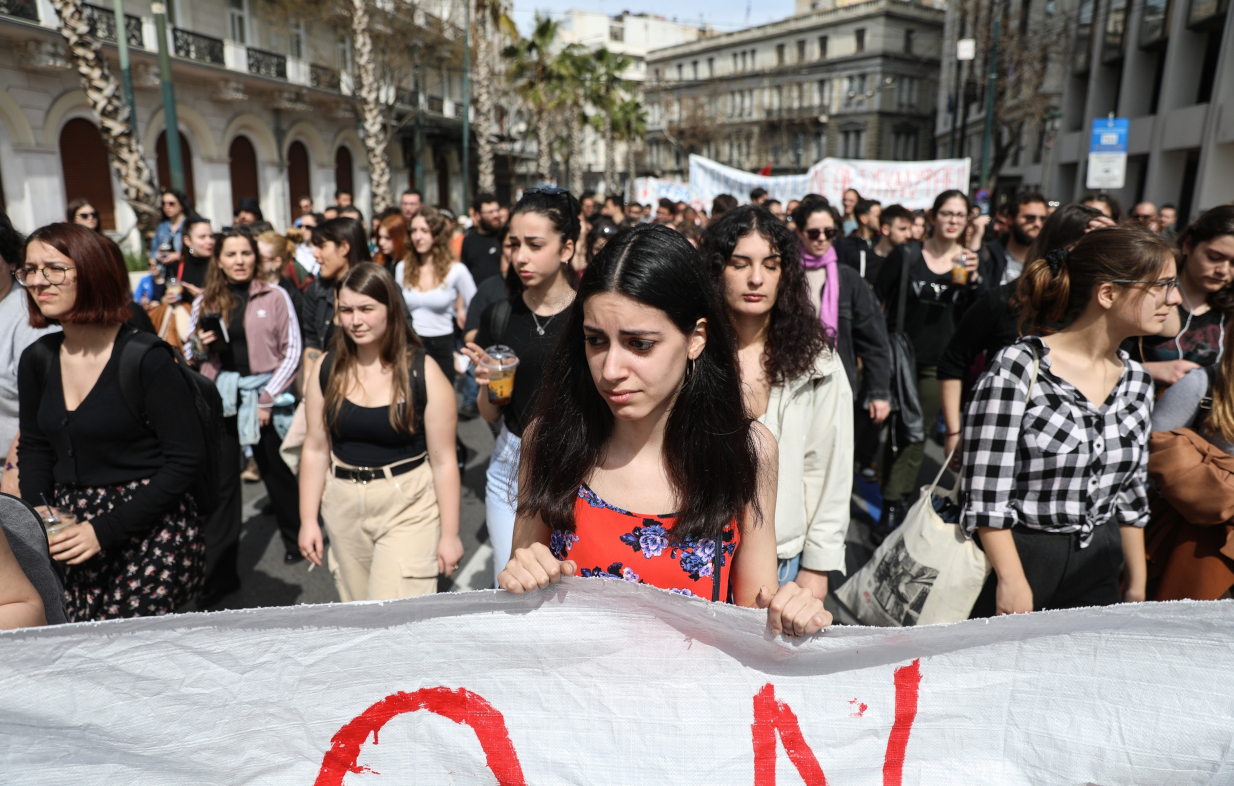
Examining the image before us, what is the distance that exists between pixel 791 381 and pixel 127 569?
2.31 meters

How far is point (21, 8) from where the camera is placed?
53.8ft

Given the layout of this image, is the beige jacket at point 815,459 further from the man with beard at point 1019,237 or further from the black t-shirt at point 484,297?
the man with beard at point 1019,237

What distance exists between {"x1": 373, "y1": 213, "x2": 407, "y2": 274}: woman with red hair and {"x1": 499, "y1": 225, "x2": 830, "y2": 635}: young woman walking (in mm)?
5160

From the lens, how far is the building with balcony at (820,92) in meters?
57.7

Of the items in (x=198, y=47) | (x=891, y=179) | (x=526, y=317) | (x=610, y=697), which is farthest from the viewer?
(x=198, y=47)

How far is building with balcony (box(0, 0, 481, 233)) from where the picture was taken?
17188 mm

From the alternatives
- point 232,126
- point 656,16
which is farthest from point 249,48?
point 656,16

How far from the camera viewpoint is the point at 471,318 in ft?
15.1

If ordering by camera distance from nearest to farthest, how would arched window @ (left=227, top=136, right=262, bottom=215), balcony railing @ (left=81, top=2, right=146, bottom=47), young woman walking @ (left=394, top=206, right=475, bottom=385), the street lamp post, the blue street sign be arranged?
young woman walking @ (left=394, top=206, right=475, bottom=385)
the street lamp post
the blue street sign
balcony railing @ (left=81, top=2, right=146, bottom=47)
arched window @ (left=227, top=136, right=262, bottom=215)

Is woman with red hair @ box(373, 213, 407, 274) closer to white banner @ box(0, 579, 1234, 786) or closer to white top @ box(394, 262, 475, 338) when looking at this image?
white top @ box(394, 262, 475, 338)

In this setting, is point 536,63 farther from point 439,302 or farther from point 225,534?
point 225,534

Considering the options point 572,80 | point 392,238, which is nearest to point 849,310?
point 392,238

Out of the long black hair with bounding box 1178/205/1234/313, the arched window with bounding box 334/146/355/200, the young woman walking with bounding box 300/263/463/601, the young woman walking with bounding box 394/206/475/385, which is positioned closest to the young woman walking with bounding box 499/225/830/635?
the young woman walking with bounding box 300/263/463/601

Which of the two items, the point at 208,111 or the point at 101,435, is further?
the point at 208,111
